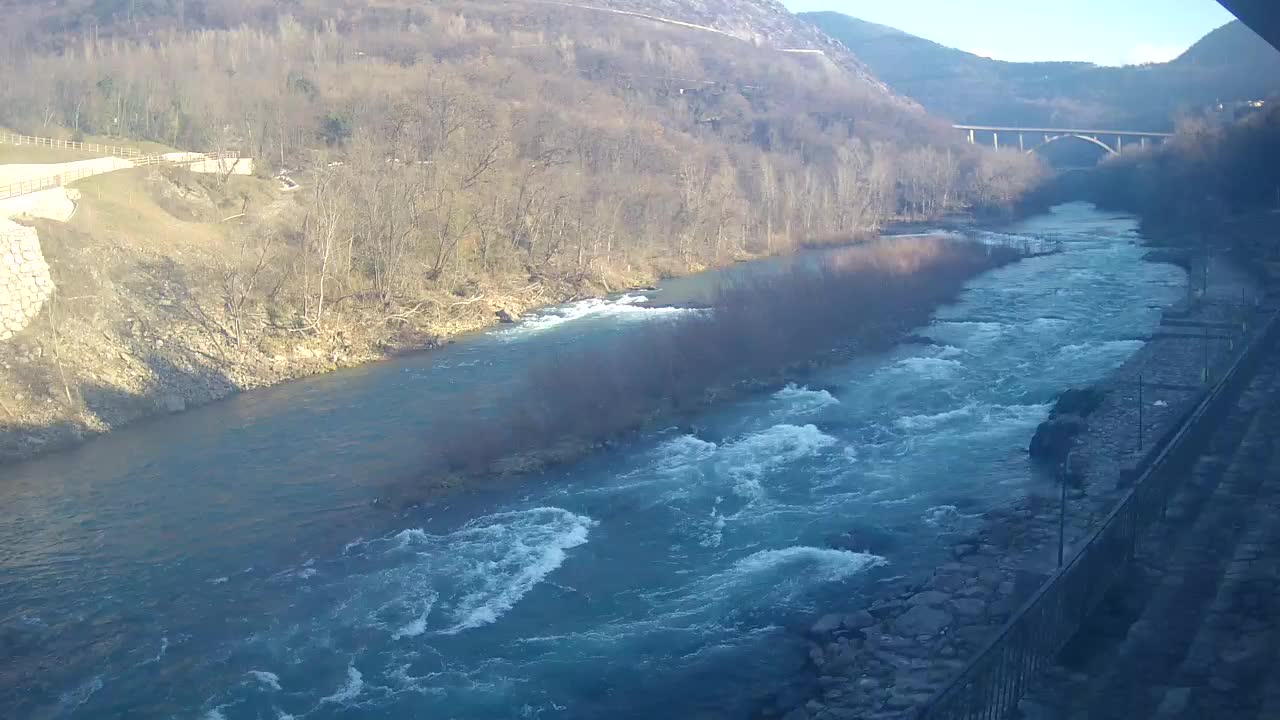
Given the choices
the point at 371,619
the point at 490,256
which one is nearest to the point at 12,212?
the point at 490,256

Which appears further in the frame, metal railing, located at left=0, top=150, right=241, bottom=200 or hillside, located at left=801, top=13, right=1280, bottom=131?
hillside, located at left=801, top=13, right=1280, bottom=131

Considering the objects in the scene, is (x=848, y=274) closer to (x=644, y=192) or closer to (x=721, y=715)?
(x=644, y=192)

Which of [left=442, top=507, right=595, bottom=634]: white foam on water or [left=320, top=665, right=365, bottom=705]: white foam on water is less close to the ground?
[left=442, top=507, right=595, bottom=634]: white foam on water

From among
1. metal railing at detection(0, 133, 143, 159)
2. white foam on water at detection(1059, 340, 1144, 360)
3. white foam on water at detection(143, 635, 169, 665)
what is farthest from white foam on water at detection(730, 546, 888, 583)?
metal railing at detection(0, 133, 143, 159)

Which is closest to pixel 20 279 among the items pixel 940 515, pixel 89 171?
pixel 89 171

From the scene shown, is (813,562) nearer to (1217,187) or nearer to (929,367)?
(929,367)

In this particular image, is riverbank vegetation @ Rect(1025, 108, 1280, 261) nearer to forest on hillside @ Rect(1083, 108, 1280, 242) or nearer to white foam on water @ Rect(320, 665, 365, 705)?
forest on hillside @ Rect(1083, 108, 1280, 242)
